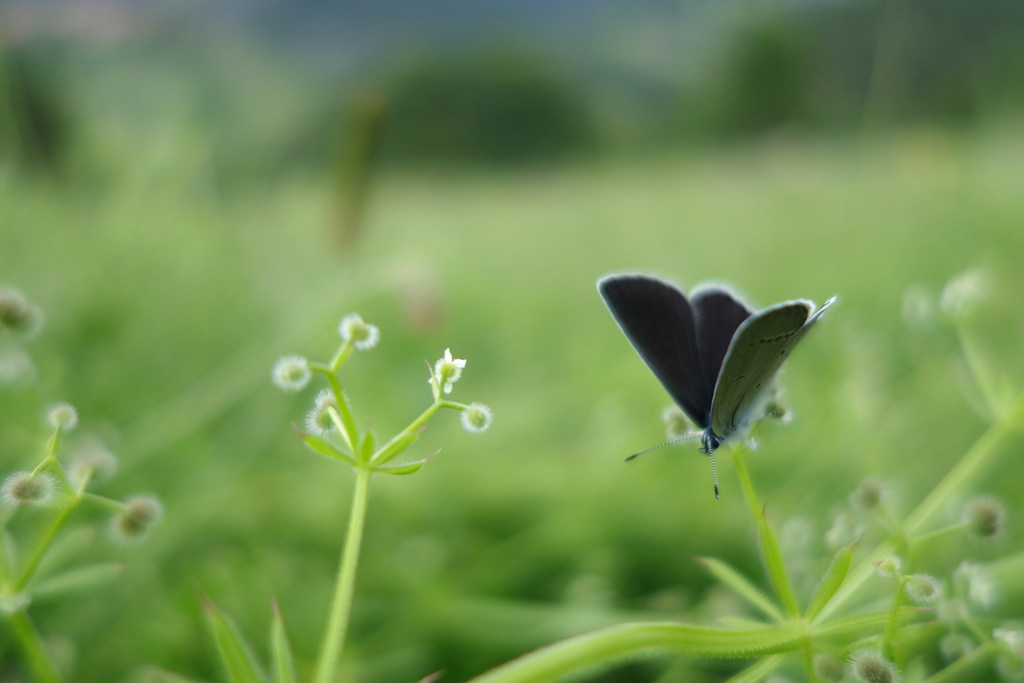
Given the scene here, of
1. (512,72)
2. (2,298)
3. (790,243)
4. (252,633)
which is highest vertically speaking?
(512,72)

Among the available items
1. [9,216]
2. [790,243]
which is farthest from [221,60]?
[790,243]

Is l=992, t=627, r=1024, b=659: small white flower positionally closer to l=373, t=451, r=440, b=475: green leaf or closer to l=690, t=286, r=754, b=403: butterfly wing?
l=690, t=286, r=754, b=403: butterfly wing

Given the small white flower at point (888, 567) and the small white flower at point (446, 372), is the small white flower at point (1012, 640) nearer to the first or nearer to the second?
the small white flower at point (888, 567)

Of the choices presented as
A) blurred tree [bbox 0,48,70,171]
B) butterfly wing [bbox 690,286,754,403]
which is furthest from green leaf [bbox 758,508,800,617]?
blurred tree [bbox 0,48,70,171]

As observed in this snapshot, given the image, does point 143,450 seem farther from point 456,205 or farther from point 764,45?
point 764,45

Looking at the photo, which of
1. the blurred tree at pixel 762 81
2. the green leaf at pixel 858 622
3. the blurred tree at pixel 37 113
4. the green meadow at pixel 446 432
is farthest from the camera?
the blurred tree at pixel 762 81

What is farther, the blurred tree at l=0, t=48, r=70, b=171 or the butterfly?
the blurred tree at l=0, t=48, r=70, b=171

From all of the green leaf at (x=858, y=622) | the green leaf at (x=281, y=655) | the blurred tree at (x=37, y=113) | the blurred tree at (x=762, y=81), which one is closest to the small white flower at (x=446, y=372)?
the green leaf at (x=281, y=655)
